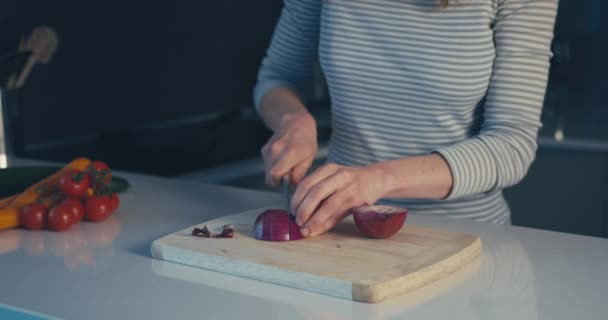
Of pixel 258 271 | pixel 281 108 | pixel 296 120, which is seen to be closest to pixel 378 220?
pixel 258 271

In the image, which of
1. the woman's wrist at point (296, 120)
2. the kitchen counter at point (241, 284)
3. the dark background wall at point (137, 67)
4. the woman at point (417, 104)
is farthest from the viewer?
the dark background wall at point (137, 67)

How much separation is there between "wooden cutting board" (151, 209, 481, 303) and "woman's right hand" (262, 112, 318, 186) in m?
0.12

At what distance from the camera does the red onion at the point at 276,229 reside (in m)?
1.21

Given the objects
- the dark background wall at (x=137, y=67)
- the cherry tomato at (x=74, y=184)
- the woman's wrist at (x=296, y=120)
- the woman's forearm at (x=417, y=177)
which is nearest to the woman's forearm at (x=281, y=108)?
the woman's wrist at (x=296, y=120)

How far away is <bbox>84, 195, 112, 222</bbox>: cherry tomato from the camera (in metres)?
1.40

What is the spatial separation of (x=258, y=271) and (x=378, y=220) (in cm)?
19

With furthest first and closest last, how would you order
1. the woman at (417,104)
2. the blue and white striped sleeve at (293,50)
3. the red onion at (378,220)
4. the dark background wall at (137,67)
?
the dark background wall at (137,67) < the blue and white striped sleeve at (293,50) < the woman at (417,104) < the red onion at (378,220)

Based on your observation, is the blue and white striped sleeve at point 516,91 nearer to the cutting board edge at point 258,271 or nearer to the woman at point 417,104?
the woman at point 417,104

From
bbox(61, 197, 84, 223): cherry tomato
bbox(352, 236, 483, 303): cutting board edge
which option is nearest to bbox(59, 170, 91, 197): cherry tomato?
bbox(61, 197, 84, 223): cherry tomato

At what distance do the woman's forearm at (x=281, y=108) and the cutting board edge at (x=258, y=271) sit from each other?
1.22ft

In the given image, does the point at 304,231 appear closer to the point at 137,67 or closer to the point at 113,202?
the point at 113,202

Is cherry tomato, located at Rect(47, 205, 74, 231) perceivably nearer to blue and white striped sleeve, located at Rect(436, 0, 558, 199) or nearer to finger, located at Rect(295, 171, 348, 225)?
finger, located at Rect(295, 171, 348, 225)

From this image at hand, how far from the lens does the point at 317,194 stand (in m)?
1.22

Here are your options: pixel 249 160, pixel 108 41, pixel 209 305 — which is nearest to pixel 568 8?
pixel 249 160
